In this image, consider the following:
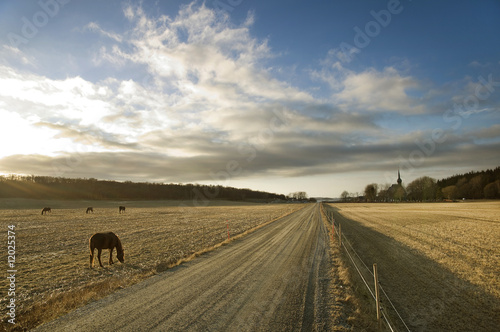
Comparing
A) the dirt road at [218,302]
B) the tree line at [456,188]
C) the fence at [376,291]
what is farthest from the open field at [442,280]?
the tree line at [456,188]

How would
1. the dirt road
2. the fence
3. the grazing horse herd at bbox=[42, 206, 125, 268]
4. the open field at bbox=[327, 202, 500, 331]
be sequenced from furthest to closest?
the grazing horse herd at bbox=[42, 206, 125, 268], the open field at bbox=[327, 202, 500, 331], the fence, the dirt road

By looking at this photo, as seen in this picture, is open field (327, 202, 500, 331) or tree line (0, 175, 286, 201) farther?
tree line (0, 175, 286, 201)

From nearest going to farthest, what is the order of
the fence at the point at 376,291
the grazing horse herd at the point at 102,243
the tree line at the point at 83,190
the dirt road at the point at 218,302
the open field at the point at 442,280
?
the dirt road at the point at 218,302
the fence at the point at 376,291
the open field at the point at 442,280
the grazing horse herd at the point at 102,243
the tree line at the point at 83,190

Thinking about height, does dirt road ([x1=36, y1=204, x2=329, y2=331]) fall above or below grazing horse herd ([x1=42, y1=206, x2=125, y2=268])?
below

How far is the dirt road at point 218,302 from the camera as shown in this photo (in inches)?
285

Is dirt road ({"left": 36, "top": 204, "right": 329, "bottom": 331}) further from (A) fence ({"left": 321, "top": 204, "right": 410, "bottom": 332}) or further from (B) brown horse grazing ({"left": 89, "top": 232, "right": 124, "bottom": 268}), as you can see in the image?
(B) brown horse grazing ({"left": 89, "top": 232, "right": 124, "bottom": 268})

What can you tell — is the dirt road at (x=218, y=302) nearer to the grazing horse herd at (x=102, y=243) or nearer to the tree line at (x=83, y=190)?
the grazing horse herd at (x=102, y=243)

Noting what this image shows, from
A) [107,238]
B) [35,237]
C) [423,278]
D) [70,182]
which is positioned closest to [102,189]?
[70,182]

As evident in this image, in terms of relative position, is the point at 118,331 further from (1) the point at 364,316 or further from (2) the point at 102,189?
(2) the point at 102,189

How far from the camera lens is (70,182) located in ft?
541

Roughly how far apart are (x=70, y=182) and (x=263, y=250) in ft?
615

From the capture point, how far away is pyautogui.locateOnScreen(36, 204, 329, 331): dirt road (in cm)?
723

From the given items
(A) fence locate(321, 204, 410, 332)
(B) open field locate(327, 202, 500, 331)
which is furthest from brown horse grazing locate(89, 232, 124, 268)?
(B) open field locate(327, 202, 500, 331)

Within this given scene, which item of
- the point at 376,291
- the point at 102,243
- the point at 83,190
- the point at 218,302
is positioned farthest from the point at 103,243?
the point at 83,190
